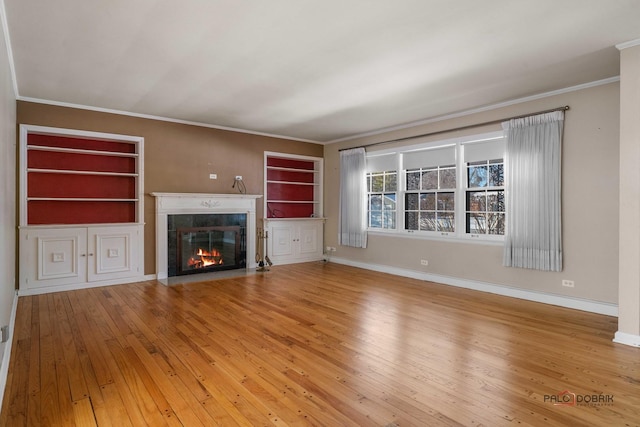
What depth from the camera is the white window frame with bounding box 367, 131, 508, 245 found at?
513 cm

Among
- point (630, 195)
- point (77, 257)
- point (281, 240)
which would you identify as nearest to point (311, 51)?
point (630, 195)

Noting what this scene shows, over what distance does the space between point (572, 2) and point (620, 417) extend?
273 cm

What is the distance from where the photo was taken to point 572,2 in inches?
97.6

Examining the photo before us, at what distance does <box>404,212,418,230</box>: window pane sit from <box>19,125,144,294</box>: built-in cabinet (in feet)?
14.7

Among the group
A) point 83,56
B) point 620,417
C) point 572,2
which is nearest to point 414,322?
point 620,417

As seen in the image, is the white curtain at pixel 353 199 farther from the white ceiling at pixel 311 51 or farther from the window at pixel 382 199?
the white ceiling at pixel 311 51

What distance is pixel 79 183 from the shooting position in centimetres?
536

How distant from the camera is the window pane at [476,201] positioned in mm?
Answer: 5188

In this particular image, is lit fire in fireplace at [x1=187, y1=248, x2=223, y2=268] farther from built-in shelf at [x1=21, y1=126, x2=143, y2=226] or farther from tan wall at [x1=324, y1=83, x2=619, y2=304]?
tan wall at [x1=324, y1=83, x2=619, y2=304]

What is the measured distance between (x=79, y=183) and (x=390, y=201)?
518 centimetres

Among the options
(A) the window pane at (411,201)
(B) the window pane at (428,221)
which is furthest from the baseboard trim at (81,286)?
(B) the window pane at (428,221)

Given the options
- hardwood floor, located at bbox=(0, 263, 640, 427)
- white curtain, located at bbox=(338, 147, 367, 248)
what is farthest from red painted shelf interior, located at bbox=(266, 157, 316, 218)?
hardwood floor, located at bbox=(0, 263, 640, 427)

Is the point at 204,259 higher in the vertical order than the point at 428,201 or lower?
lower

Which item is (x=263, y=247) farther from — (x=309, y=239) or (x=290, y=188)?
(x=290, y=188)
